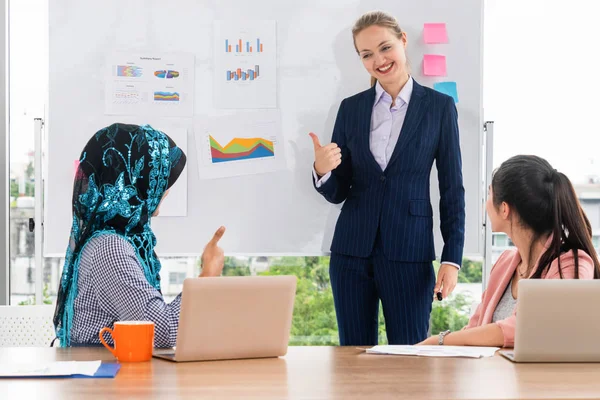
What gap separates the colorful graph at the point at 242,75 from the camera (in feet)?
10.9

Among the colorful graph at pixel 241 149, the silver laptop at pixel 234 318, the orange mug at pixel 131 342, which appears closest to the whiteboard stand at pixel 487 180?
the colorful graph at pixel 241 149

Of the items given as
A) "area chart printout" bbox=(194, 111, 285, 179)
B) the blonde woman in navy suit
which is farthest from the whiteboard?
the blonde woman in navy suit

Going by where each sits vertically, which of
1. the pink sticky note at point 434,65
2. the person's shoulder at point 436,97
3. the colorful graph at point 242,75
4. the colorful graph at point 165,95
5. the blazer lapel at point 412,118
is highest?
the pink sticky note at point 434,65

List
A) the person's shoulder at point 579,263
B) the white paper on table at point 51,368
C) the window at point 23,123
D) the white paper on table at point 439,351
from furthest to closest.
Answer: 1. the window at point 23,123
2. the person's shoulder at point 579,263
3. the white paper on table at point 439,351
4. the white paper on table at point 51,368

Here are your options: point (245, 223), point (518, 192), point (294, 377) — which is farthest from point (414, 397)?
point (245, 223)

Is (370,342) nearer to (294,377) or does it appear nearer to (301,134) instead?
(301,134)

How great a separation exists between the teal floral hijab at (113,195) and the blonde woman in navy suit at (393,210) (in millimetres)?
942

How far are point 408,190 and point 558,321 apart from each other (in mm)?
1322

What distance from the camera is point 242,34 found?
3.34 m

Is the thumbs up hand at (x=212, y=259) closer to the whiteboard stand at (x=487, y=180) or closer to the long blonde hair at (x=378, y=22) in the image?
the long blonde hair at (x=378, y=22)

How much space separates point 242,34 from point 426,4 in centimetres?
79

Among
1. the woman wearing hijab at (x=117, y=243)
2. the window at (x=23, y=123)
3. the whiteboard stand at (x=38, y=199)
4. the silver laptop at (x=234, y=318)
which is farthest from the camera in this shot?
the window at (x=23, y=123)

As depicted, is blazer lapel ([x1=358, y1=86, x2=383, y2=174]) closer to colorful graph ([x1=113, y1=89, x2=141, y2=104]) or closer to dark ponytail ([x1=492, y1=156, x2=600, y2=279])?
dark ponytail ([x1=492, y1=156, x2=600, y2=279])

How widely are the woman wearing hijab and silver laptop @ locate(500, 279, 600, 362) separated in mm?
740
